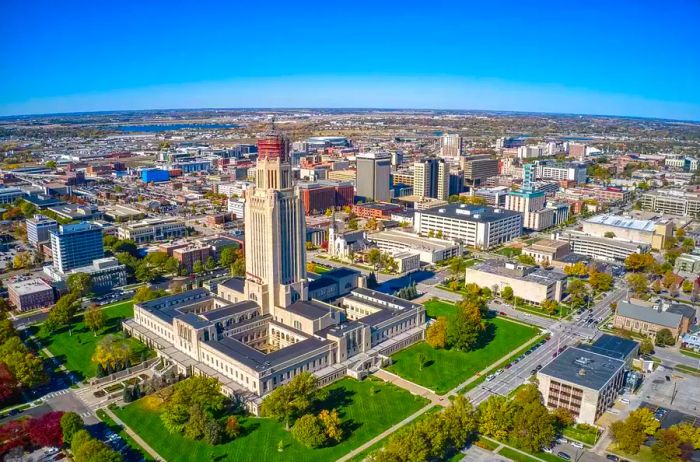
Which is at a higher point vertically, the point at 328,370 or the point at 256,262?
the point at 256,262

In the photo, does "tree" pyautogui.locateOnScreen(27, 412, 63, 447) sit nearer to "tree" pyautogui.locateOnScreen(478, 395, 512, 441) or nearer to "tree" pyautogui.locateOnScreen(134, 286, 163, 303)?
"tree" pyautogui.locateOnScreen(134, 286, 163, 303)

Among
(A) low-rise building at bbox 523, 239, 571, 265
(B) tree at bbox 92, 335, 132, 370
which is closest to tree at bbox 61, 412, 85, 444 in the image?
(B) tree at bbox 92, 335, 132, 370

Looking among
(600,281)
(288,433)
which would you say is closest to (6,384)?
(288,433)

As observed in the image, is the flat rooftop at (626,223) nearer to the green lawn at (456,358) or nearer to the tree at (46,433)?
the green lawn at (456,358)

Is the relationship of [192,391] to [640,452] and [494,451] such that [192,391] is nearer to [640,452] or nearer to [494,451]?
[494,451]

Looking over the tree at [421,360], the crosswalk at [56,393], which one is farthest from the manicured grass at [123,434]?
the tree at [421,360]

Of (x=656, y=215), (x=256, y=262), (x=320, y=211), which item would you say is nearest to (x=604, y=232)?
(x=656, y=215)

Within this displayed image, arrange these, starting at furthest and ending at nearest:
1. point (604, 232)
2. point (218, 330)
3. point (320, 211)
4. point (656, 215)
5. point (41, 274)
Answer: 1. point (320, 211)
2. point (656, 215)
3. point (604, 232)
4. point (41, 274)
5. point (218, 330)

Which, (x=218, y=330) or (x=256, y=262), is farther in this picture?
(x=256, y=262)
